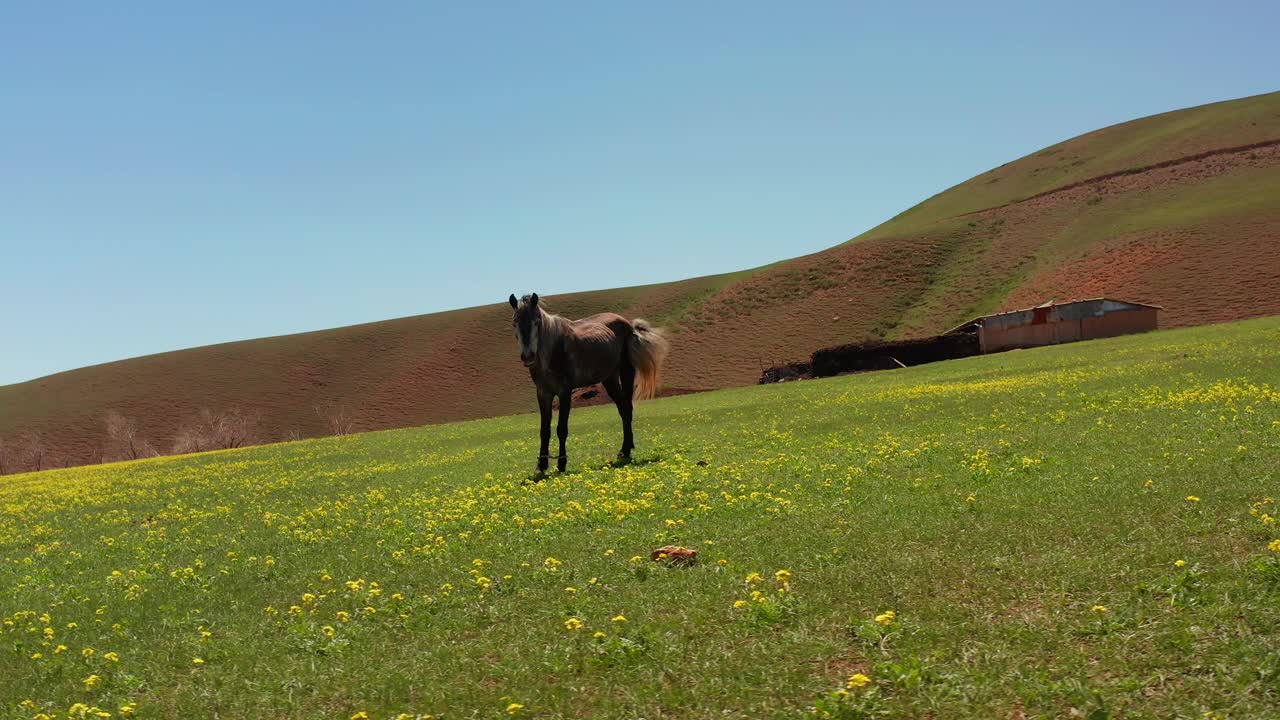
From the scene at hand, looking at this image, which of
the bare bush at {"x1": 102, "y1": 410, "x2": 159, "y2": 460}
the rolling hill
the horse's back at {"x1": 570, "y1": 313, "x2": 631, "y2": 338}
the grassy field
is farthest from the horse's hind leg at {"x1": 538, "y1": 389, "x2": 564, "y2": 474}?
the bare bush at {"x1": 102, "y1": 410, "x2": 159, "y2": 460}

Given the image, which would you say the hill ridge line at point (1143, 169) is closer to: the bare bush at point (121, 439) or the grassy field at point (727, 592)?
the bare bush at point (121, 439)

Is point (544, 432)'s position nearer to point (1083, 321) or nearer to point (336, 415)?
point (1083, 321)

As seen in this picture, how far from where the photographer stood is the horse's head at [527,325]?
19609 millimetres

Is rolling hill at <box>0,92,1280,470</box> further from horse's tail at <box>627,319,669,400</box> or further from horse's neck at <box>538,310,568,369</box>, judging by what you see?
horse's neck at <box>538,310,568,369</box>

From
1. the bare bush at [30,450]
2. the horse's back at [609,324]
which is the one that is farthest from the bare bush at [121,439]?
the horse's back at [609,324]

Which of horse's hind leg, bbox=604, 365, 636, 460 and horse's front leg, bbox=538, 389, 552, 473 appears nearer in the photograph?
horse's front leg, bbox=538, 389, 552, 473

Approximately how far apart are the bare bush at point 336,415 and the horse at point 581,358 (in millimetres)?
92241

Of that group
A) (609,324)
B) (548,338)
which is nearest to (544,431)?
(548,338)

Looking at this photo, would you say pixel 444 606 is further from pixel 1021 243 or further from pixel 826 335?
pixel 1021 243

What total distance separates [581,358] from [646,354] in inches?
102

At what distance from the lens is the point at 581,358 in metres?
22.1

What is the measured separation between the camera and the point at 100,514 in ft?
76.7

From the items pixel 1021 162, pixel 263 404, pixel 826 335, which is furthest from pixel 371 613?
pixel 1021 162

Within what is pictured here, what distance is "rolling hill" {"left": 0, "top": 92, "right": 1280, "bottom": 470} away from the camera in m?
98.6
